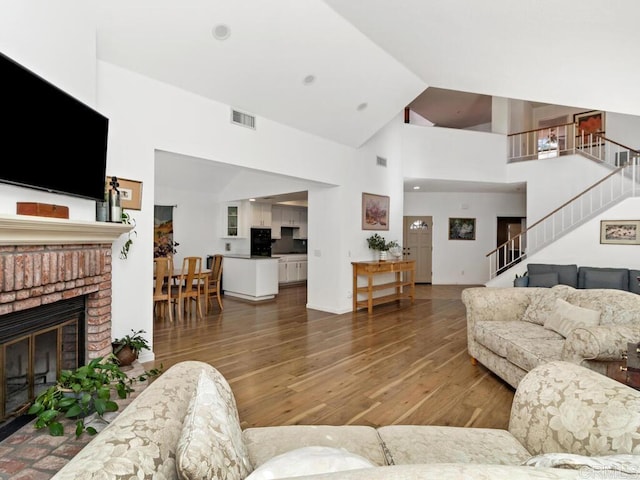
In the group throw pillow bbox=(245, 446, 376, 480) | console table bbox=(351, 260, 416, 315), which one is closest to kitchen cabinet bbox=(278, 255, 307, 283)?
console table bbox=(351, 260, 416, 315)

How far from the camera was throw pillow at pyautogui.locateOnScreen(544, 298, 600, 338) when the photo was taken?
2934mm

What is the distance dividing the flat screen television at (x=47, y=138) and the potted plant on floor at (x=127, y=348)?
1.39 m

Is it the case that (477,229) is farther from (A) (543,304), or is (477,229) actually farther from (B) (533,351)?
(B) (533,351)

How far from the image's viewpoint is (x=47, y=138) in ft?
7.54

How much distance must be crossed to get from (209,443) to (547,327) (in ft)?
11.0

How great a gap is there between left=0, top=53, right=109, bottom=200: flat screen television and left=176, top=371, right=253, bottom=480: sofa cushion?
1851mm

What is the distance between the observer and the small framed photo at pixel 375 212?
6.65 m

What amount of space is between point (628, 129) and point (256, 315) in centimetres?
947

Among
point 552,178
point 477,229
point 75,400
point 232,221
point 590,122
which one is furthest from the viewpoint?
point 477,229

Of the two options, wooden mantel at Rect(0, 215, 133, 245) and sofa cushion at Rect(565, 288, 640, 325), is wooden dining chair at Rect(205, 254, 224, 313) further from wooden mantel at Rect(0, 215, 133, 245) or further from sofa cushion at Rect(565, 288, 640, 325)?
sofa cushion at Rect(565, 288, 640, 325)

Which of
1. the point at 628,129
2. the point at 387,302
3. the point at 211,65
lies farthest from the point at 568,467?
the point at 628,129

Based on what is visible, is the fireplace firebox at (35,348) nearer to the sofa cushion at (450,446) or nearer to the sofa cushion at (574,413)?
the sofa cushion at (450,446)

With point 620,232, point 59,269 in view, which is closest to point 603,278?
point 620,232

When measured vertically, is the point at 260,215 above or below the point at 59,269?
above
